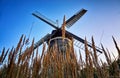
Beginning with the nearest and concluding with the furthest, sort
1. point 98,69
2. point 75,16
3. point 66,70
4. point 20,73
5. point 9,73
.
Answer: point 9,73 → point 20,73 → point 98,69 → point 66,70 → point 75,16

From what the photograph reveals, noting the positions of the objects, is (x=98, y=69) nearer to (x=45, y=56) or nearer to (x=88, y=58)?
(x=88, y=58)

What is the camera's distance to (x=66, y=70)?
187cm

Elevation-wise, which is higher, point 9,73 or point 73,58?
point 73,58

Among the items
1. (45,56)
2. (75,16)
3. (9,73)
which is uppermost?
(75,16)

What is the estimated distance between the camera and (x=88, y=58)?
4.95 feet

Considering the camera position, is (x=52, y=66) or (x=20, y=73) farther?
(x=52, y=66)

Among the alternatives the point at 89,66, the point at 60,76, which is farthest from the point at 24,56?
the point at 89,66

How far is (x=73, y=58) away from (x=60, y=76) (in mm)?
348

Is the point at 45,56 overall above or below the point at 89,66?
above

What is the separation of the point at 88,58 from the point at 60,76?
338 millimetres

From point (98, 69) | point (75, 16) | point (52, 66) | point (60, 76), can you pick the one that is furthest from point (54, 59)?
point (75, 16)

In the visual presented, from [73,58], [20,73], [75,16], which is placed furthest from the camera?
[75,16]

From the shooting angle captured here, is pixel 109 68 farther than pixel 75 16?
No

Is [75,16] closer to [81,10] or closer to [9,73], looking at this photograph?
[81,10]
